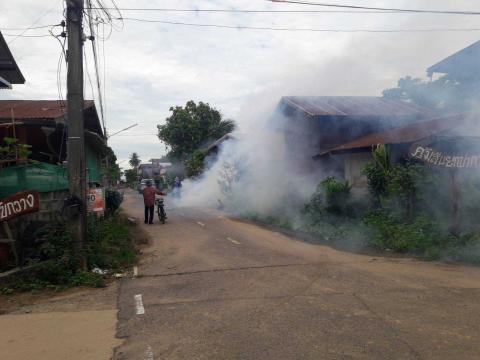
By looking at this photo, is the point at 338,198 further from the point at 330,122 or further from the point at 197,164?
the point at 197,164

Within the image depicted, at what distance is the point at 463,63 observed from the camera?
56.5ft

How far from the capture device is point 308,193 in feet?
56.6

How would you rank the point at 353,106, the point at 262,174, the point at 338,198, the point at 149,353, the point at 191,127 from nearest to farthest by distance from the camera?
the point at 149,353 → the point at 338,198 → the point at 353,106 → the point at 262,174 → the point at 191,127

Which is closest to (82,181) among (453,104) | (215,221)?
(215,221)

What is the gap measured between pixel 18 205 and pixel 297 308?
5223 mm

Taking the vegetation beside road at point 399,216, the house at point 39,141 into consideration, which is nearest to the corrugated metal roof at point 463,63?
the vegetation beside road at point 399,216

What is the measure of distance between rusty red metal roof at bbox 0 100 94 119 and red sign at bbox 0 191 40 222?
5199mm

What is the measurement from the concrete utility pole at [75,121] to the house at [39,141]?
0.95 m

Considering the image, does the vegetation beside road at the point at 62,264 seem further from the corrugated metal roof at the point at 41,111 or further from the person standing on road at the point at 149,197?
the person standing on road at the point at 149,197

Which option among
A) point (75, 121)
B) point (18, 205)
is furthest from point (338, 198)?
point (18, 205)

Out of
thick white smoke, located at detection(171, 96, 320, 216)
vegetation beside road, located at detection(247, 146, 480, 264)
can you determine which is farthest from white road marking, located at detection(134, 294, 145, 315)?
thick white smoke, located at detection(171, 96, 320, 216)

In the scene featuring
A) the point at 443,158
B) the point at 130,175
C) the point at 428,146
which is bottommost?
the point at 443,158

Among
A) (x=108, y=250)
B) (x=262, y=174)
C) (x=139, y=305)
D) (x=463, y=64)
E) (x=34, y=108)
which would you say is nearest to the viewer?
(x=139, y=305)

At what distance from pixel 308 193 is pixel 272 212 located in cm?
Result: 182
